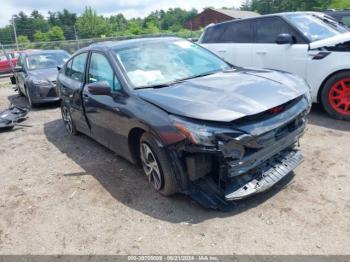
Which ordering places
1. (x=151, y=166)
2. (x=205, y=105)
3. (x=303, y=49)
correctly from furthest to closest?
(x=303, y=49) → (x=151, y=166) → (x=205, y=105)

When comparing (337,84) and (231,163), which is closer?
(231,163)

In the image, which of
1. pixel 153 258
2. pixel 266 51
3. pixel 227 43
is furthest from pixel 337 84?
pixel 153 258

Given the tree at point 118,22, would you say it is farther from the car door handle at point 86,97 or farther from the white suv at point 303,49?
the car door handle at point 86,97

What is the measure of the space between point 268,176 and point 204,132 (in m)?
0.83

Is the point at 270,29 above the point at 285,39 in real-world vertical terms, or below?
above

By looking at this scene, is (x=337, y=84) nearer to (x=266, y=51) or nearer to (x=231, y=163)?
(x=266, y=51)

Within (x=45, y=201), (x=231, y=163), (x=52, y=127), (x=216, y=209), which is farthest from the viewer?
(x=52, y=127)

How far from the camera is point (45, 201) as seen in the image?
3709mm

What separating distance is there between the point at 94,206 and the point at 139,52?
6.42 feet

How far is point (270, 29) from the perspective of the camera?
613 cm

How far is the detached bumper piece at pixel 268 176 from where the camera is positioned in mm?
2857

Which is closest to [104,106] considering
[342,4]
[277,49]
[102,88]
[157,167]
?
[102,88]

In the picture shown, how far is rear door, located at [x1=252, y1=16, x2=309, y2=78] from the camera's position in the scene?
553 centimetres

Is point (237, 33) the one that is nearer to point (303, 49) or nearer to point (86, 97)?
point (303, 49)
